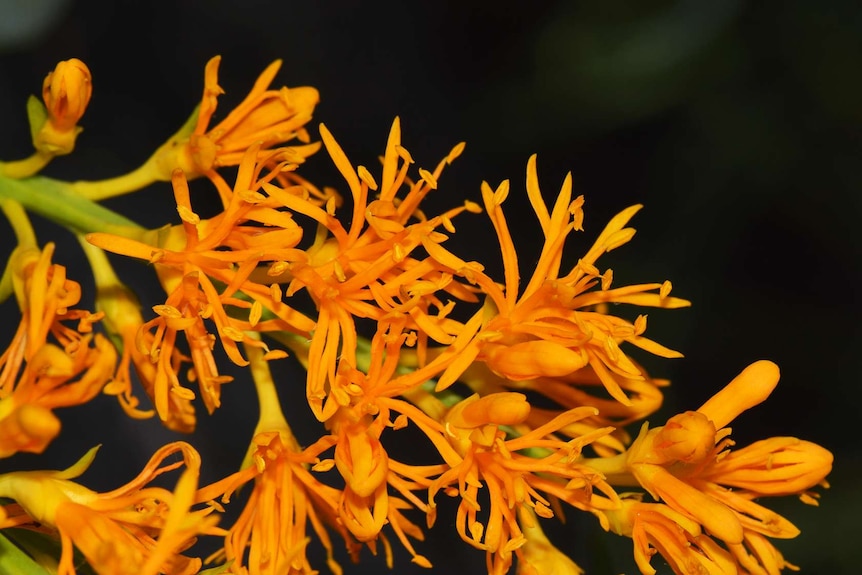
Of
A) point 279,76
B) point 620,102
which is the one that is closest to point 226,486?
point 620,102

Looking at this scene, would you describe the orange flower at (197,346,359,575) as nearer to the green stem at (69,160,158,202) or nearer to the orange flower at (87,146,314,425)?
the orange flower at (87,146,314,425)

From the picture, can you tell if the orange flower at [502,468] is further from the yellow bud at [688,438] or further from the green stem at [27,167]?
the green stem at [27,167]

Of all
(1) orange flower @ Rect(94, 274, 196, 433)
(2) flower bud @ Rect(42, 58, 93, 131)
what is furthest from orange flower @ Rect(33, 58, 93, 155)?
(1) orange flower @ Rect(94, 274, 196, 433)

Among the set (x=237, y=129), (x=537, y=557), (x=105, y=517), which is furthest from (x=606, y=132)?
(x=105, y=517)

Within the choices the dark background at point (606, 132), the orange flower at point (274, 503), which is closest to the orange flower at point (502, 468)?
the orange flower at point (274, 503)

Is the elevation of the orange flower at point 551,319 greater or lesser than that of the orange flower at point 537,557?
greater

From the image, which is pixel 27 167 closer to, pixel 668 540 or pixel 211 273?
pixel 211 273

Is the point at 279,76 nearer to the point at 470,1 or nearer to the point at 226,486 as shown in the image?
the point at 470,1
